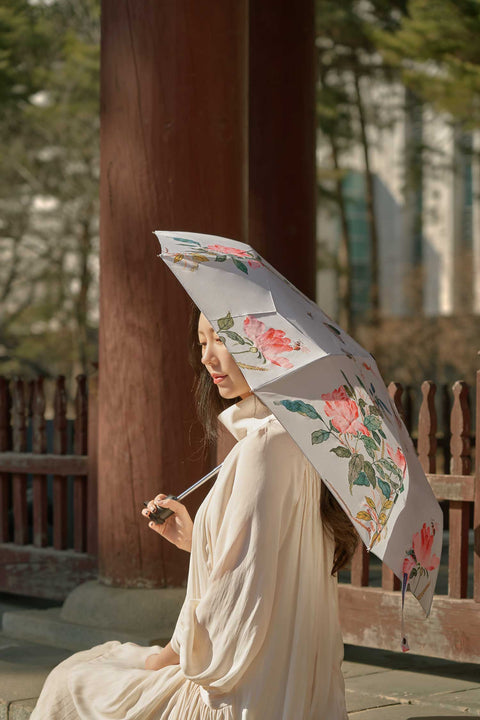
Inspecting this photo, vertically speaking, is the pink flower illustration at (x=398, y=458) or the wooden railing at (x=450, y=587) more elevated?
the pink flower illustration at (x=398, y=458)

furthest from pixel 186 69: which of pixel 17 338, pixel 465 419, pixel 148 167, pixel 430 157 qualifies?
pixel 430 157

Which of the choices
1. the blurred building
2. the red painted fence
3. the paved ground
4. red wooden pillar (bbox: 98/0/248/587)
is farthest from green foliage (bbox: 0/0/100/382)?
the paved ground

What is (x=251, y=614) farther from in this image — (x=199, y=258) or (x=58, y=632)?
(x=58, y=632)

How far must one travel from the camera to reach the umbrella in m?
2.49

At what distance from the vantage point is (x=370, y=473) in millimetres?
2537

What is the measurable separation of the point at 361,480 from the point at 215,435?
2.55ft

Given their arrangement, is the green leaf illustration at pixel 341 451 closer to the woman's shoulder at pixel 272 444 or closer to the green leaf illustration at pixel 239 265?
the woman's shoulder at pixel 272 444

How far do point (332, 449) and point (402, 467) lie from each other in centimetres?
22

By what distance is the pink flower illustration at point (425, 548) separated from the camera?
2.60 metres

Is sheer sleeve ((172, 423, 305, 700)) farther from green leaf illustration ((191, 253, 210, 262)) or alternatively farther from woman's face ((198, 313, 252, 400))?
green leaf illustration ((191, 253, 210, 262))

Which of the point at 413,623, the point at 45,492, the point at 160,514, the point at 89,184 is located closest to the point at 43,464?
the point at 45,492

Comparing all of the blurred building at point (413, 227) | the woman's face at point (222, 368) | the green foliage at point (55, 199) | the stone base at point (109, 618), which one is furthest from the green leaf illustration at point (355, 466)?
the blurred building at point (413, 227)

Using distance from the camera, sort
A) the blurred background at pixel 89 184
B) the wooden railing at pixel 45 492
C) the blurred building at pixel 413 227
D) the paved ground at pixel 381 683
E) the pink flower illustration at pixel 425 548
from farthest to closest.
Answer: the blurred building at pixel 413 227
the blurred background at pixel 89 184
the wooden railing at pixel 45 492
the paved ground at pixel 381 683
the pink flower illustration at pixel 425 548

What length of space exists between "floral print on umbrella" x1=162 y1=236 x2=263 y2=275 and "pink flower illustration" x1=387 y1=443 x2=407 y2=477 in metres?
0.59
